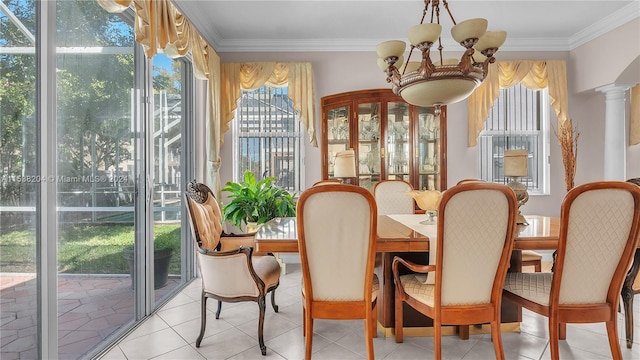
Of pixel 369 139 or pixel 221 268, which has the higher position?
pixel 369 139

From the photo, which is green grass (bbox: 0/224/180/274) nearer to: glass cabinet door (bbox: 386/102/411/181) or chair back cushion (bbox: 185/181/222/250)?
chair back cushion (bbox: 185/181/222/250)

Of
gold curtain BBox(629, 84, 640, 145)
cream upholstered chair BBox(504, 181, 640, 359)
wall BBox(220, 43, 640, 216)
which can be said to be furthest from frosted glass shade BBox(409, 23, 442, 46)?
gold curtain BBox(629, 84, 640, 145)

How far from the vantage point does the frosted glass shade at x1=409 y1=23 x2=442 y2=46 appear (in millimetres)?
1679

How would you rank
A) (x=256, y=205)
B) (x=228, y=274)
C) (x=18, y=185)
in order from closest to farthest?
1. (x=18, y=185)
2. (x=228, y=274)
3. (x=256, y=205)

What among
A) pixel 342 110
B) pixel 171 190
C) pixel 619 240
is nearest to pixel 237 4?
pixel 342 110

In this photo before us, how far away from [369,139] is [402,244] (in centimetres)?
203

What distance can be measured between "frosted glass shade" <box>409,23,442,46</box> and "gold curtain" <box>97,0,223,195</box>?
1540 mm

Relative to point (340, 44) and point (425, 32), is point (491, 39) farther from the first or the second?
point (340, 44)

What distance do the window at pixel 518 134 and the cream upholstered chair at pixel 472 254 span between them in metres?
2.76

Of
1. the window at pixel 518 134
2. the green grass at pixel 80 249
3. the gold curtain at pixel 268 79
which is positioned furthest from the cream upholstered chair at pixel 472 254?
the window at pixel 518 134

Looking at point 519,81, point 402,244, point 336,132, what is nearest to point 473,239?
point 402,244

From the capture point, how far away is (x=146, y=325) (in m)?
2.22

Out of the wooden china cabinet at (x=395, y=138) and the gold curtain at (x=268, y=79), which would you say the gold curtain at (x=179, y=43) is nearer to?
the gold curtain at (x=268, y=79)

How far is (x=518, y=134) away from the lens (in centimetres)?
396
